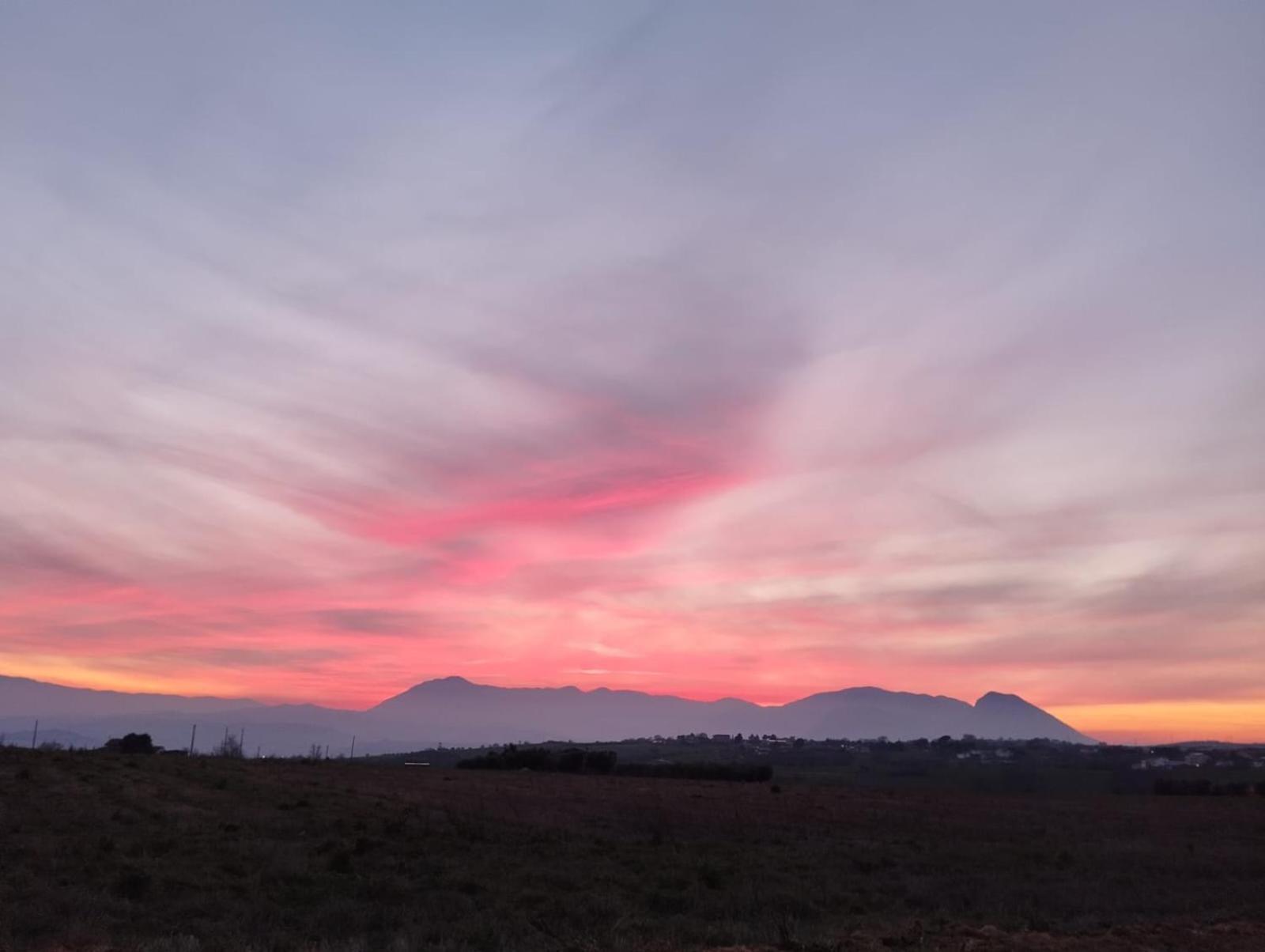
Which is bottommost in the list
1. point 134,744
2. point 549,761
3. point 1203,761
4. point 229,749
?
point 549,761

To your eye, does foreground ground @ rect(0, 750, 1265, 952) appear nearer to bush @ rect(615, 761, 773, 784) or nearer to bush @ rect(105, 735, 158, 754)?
bush @ rect(105, 735, 158, 754)

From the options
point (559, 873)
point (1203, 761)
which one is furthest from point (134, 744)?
point (1203, 761)

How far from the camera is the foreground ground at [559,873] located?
17125 millimetres

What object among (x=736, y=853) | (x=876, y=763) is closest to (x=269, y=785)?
(x=736, y=853)

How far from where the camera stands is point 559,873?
2433cm

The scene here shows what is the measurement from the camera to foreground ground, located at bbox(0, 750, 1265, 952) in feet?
56.2

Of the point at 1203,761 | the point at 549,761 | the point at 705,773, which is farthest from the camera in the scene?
the point at 1203,761

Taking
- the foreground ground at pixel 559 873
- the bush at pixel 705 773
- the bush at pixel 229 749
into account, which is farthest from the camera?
the bush at pixel 705 773

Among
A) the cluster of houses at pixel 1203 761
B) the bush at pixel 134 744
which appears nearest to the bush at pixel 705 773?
the cluster of houses at pixel 1203 761

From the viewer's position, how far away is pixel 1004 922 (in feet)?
60.7

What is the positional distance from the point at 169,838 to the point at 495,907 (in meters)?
10.9

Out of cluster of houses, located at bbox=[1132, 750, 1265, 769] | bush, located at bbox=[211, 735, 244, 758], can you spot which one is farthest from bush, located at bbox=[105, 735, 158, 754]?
cluster of houses, located at bbox=[1132, 750, 1265, 769]

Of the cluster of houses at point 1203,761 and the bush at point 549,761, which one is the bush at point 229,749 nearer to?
the bush at point 549,761

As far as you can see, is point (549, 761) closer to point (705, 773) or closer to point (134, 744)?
point (705, 773)
